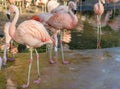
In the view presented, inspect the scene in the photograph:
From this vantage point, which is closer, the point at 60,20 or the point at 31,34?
the point at 31,34

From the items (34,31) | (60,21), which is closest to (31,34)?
(34,31)

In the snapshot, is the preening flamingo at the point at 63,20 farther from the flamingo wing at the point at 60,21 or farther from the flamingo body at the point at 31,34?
the flamingo body at the point at 31,34

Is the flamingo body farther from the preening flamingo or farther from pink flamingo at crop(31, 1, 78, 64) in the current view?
the preening flamingo

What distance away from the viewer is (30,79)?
21.9 feet

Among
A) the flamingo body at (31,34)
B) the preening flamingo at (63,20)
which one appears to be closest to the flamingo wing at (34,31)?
the flamingo body at (31,34)

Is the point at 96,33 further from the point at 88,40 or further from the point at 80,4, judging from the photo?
the point at 80,4

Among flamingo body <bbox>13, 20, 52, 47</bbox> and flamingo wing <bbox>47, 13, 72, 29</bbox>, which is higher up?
flamingo wing <bbox>47, 13, 72, 29</bbox>

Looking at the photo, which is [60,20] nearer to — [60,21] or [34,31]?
[60,21]

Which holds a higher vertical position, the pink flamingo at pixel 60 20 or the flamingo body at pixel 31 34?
the pink flamingo at pixel 60 20

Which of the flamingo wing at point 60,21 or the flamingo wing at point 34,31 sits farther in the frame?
the flamingo wing at point 60,21

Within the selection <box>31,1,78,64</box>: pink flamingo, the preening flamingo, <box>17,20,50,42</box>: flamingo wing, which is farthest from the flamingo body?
the preening flamingo

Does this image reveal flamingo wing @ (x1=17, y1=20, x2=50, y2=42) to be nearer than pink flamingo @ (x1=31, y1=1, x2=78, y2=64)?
Yes

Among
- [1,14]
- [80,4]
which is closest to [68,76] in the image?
[1,14]

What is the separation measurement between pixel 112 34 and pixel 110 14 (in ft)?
20.6
